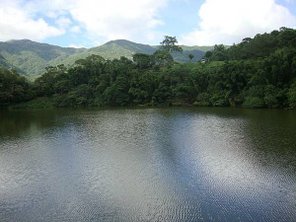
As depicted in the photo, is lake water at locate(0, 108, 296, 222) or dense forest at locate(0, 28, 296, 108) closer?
lake water at locate(0, 108, 296, 222)

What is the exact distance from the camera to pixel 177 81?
244ft

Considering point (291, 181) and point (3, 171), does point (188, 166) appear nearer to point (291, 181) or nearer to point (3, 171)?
point (291, 181)

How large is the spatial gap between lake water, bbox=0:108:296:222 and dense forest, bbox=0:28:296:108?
936 inches

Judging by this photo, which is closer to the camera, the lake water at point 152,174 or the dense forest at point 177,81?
the lake water at point 152,174

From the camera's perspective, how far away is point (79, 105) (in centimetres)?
7825

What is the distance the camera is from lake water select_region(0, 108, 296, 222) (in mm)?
15711

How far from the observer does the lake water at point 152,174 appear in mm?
15711

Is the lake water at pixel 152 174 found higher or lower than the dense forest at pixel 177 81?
lower

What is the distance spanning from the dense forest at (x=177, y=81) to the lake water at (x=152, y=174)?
23784 mm

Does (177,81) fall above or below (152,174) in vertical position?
above

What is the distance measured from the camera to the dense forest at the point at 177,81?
60.3 meters

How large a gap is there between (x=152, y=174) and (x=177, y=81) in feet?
177

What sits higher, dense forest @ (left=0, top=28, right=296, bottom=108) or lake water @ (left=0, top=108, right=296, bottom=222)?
dense forest @ (left=0, top=28, right=296, bottom=108)

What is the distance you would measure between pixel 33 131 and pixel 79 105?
3794 cm
